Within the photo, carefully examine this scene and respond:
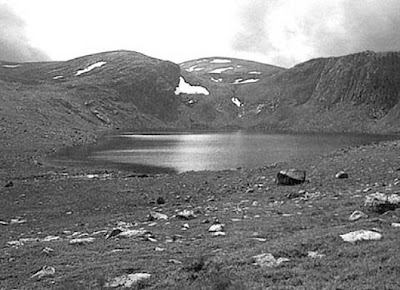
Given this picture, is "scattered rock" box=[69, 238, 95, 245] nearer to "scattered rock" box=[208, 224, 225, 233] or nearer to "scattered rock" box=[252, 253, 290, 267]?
"scattered rock" box=[208, 224, 225, 233]

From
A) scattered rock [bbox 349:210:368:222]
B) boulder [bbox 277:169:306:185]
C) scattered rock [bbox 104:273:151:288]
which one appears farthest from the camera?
boulder [bbox 277:169:306:185]

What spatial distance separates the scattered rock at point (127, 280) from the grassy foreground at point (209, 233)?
16 centimetres

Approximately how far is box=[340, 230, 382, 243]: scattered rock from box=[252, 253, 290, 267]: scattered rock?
2.72m

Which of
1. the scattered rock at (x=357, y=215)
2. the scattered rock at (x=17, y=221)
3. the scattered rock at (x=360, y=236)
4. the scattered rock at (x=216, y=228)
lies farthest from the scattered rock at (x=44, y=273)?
the scattered rock at (x=17, y=221)

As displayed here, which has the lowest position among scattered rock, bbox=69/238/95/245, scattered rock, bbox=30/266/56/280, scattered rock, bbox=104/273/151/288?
scattered rock, bbox=69/238/95/245

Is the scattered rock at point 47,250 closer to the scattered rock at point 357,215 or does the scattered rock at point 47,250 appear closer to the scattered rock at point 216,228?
the scattered rock at point 216,228

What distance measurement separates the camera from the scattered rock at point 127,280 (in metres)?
13.1

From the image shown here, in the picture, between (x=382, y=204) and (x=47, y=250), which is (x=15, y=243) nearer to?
(x=47, y=250)

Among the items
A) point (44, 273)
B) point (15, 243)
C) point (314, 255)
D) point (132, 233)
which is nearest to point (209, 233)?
point (132, 233)

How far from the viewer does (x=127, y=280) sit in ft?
43.7

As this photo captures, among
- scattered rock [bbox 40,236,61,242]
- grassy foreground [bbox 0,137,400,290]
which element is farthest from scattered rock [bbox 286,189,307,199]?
scattered rock [bbox 40,236,61,242]

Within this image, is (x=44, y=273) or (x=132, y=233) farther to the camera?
(x=132, y=233)

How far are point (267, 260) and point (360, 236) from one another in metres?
3.52

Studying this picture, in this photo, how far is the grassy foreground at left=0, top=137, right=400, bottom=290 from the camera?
1253 centimetres
